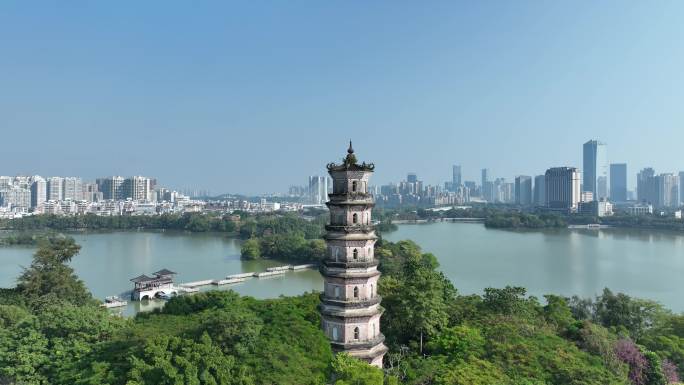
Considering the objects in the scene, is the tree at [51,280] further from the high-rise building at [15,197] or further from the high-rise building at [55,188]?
the high-rise building at [55,188]

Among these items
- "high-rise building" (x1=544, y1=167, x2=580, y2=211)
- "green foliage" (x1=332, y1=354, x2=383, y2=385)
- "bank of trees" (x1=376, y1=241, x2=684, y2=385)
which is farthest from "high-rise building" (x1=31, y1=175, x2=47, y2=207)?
"green foliage" (x1=332, y1=354, x2=383, y2=385)

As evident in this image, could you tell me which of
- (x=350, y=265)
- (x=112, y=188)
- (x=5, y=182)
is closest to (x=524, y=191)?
(x=112, y=188)

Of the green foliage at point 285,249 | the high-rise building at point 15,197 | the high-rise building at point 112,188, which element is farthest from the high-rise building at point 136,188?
the green foliage at point 285,249

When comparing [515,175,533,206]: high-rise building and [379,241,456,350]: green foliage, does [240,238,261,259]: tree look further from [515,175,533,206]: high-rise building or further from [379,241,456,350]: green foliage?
[515,175,533,206]: high-rise building

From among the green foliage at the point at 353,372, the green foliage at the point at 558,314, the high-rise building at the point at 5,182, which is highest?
the high-rise building at the point at 5,182

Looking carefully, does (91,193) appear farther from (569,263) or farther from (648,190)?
(648,190)

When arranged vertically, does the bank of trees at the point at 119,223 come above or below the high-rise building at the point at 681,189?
below
